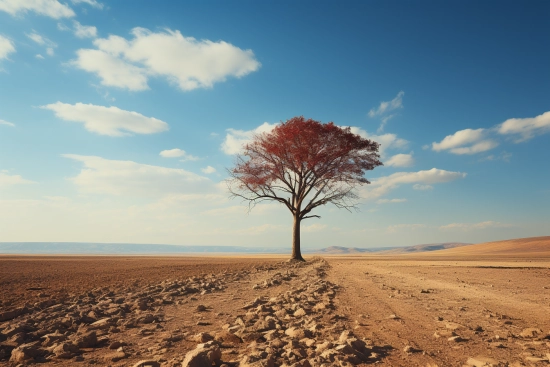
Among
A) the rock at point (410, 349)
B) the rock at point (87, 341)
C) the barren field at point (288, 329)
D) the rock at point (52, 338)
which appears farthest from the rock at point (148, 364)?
the rock at point (410, 349)

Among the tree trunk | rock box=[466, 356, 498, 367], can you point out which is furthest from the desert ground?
the tree trunk

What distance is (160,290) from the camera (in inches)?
340

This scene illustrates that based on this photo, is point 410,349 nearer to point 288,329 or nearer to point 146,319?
point 288,329

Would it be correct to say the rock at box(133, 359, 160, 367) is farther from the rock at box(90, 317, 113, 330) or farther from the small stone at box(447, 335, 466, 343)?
the small stone at box(447, 335, 466, 343)

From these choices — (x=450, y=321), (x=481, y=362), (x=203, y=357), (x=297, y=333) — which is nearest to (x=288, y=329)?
(x=297, y=333)

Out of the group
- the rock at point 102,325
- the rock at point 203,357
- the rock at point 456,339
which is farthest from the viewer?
the rock at point 102,325

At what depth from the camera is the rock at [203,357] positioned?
2902 mm

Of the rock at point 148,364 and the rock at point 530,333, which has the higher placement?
the rock at point 530,333

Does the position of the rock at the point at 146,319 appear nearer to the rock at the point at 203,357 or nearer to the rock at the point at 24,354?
the rock at the point at 24,354

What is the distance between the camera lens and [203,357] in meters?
2.97

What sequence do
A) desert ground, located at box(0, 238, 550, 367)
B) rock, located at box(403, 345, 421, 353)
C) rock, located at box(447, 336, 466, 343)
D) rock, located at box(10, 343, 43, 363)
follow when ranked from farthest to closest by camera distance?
rock, located at box(447, 336, 466, 343)
rock, located at box(10, 343, 43, 363)
rock, located at box(403, 345, 421, 353)
desert ground, located at box(0, 238, 550, 367)

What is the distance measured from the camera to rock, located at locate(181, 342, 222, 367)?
290 centimetres

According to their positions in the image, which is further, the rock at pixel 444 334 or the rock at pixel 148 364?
the rock at pixel 444 334

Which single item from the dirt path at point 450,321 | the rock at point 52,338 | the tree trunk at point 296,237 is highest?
the tree trunk at point 296,237
